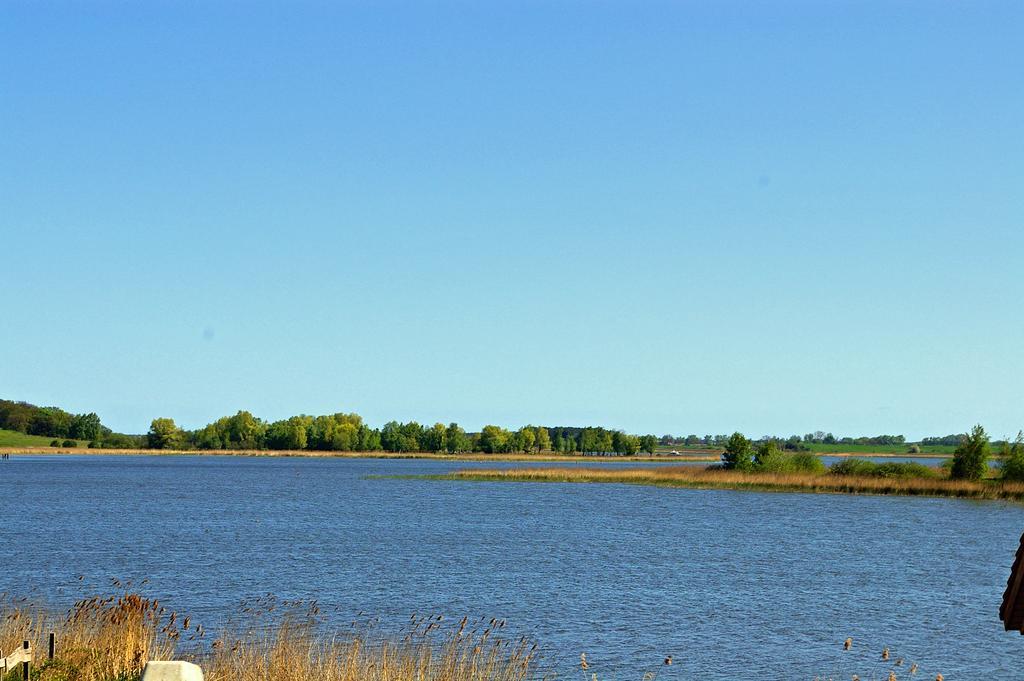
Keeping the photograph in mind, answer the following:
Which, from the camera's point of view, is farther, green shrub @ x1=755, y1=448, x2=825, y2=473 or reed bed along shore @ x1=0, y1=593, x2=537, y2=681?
green shrub @ x1=755, y1=448, x2=825, y2=473

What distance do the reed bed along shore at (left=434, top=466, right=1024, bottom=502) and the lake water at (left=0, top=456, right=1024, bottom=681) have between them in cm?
627

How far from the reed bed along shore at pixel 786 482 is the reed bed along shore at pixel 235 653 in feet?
239

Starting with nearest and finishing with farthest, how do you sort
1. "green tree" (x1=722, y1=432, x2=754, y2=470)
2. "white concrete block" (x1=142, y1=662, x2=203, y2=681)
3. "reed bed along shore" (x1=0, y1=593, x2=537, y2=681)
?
"white concrete block" (x1=142, y1=662, x2=203, y2=681) < "reed bed along shore" (x1=0, y1=593, x2=537, y2=681) < "green tree" (x1=722, y1=432, x2=754, y2=470)

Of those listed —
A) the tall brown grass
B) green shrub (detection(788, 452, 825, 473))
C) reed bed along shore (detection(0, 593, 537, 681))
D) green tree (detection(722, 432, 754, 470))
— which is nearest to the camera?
the tall brown grass

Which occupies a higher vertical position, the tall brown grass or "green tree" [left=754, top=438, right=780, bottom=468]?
"green tree" [left=754, top=438, right=780, bottom=468]

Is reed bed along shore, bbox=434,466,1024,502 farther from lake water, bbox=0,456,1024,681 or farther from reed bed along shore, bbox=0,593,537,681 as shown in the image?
reed bed along shore, bbox=0,593,537,681

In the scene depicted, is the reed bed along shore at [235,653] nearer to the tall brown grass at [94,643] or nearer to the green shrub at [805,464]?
the tall brown grass at [94,643]

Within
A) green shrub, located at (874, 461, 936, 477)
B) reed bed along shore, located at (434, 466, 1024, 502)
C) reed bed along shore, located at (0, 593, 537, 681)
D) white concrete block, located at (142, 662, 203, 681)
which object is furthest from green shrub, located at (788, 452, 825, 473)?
white concrete block, located at (142, 662, 203, 681)

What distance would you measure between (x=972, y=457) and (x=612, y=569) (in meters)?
61.5

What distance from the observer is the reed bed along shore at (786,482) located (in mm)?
91750

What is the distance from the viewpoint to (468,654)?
1021 inches

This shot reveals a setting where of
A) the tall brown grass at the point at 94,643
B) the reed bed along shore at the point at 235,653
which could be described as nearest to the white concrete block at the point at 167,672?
the reed bed along shore at the point at 235,653

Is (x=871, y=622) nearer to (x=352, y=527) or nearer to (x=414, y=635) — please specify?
(x=414, y=635)

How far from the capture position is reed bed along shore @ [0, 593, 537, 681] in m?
19.6
